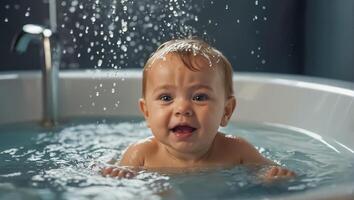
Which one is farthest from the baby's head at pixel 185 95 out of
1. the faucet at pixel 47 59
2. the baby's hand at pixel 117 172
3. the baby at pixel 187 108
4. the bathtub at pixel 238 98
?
the faucet at pixel 47 59

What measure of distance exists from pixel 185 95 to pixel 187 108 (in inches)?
1.2

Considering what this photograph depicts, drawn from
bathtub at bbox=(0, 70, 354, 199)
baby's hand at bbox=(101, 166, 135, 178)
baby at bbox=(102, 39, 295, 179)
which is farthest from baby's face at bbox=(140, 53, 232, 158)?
bathtub at bbox=(0, 70, 354, 199)

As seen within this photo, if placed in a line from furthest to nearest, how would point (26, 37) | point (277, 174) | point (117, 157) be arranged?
point (26, 37) < point (117, 157) < point (277, 174)

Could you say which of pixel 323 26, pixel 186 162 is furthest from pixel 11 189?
pixel 323 26

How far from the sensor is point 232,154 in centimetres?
144

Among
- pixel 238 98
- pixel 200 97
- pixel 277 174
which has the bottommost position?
pixel 238 98

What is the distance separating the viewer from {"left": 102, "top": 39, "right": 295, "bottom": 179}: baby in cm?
131

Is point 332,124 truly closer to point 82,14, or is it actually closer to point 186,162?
point 186,162

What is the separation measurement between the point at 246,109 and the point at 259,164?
71cm

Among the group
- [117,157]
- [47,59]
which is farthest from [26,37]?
[117,157]

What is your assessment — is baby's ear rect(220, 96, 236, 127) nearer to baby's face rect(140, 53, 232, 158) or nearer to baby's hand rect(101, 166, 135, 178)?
baby's face rect(140, 53, 232, 158)

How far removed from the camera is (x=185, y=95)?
131 cm

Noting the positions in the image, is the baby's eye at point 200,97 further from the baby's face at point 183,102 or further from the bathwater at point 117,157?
the bathwater at point 117,157

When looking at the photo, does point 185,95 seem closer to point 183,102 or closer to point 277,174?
point 183,102
